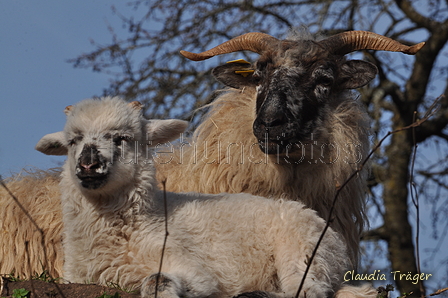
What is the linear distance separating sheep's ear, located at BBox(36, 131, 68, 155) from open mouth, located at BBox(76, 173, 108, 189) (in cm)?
55

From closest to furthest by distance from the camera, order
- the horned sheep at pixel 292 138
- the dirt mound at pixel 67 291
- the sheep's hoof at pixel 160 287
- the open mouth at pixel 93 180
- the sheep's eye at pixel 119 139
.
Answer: the sheep's hoof at pixel 160 287, the dirt mound at pixel 67 291, the open mouth at pixel 93 180, the sheep's eye at pixel 119 139, the horned sheep at pixel 292 138

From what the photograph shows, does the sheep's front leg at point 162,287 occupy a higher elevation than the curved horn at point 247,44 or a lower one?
lower

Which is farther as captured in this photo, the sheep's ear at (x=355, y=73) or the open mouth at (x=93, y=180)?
the sheep's ear at (x=355, y=73)

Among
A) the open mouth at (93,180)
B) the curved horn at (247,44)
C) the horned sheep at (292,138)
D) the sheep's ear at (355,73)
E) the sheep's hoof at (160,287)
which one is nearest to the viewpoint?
the sheep's hoof at (160,287)

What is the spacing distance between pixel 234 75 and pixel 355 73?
1217 mm

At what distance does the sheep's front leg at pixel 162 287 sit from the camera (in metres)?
3.01

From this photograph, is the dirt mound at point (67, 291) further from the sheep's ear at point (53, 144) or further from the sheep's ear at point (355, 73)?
the sheep's ear at point (355, 73)

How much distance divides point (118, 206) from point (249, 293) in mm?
1019

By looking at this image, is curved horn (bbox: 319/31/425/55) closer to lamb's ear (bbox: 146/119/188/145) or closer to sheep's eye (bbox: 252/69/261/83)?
sheep's eye (bbox: 252/69/261/83)

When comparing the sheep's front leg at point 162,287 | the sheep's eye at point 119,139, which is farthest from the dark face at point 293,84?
the sheep's front leg at point 162,287

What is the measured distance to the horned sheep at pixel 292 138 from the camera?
4770mm

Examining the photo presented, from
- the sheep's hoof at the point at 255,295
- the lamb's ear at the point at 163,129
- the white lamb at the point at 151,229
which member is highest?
the lamb's ear at the point at 163,129

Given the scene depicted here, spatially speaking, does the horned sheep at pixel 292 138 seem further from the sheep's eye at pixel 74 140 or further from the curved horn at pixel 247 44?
the sheep's eye at pixel 74 140

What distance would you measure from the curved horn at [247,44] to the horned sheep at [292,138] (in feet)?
0.06
